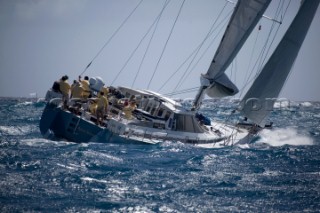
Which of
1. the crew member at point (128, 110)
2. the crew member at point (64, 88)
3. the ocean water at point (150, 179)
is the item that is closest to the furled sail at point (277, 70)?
the ocean water at point (150, 179)

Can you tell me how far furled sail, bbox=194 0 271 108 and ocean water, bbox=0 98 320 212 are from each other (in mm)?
4604

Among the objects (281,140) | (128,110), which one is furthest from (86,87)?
(281,140)

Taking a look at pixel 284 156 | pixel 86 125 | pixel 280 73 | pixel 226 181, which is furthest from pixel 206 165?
pixel 280 73

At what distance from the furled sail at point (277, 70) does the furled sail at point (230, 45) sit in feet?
6.12

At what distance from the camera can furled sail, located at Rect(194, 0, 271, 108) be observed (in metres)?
20.4

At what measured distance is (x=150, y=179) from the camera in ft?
38.6

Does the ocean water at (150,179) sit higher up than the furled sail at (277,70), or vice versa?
the furled sail at (277,70)

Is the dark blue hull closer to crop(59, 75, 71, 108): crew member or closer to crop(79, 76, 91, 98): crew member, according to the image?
crop(59, 75, 71, 108): crew member

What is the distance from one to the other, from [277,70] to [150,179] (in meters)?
12.3

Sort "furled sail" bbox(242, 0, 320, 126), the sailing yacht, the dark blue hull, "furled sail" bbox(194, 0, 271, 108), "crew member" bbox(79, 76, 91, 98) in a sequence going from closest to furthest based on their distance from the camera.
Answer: the dark blue hull → the sailing yacht → "crew member" bbox(79, 76, 91, 98) → "furled sail" bbox(194, 0, 271, 108) → "furled sail" bbox(242, 0, 320, 126)

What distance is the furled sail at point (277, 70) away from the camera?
69.9 ft

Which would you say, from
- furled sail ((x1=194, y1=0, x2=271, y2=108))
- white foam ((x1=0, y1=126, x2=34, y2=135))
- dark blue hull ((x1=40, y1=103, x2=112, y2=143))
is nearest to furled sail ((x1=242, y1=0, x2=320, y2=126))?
furled sail ((x1=194, y1=0, x2=271, y2=108))

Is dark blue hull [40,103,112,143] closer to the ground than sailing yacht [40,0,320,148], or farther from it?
closer to the ground

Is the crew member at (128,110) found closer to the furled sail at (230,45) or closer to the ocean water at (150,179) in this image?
the ocean water at (150,179)
